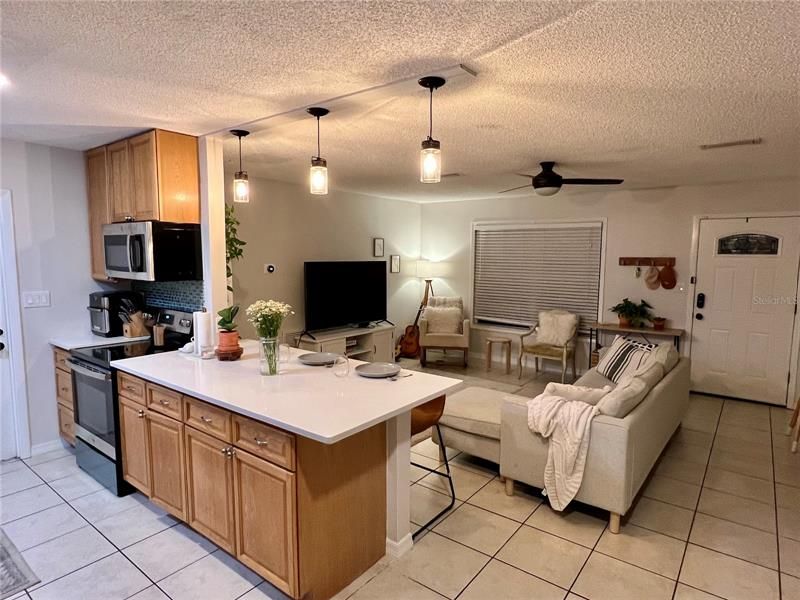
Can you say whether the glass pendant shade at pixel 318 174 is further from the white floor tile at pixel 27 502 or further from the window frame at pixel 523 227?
the window frame at pixel 523 227

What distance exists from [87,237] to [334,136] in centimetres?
219

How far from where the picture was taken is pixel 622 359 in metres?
3.88

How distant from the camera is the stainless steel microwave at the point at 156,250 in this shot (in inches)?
121

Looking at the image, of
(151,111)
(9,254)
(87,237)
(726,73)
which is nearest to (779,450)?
(726,73)

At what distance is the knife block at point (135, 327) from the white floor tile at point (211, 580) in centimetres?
199

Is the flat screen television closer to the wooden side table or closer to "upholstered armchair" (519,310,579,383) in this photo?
the wooden side table

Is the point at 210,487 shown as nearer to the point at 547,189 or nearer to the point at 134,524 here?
the point at 134,524

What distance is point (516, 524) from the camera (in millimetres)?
2678

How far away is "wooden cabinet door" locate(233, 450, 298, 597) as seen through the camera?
1905mm

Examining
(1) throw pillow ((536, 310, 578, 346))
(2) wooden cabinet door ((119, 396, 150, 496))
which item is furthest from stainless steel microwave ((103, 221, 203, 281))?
(1) throw pillow ((536, 310, 578, 346))

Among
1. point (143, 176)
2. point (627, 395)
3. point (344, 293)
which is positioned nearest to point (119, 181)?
point (143, 176)

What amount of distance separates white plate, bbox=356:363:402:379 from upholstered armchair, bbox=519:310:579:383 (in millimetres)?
3499

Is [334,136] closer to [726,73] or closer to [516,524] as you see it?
[726,73]

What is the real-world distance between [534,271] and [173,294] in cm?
447
